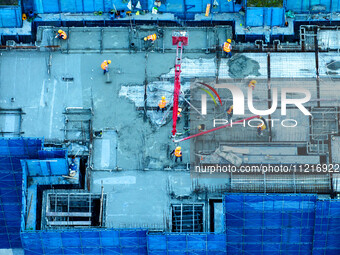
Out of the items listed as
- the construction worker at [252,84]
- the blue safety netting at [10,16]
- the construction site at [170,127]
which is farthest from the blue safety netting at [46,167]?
the construction worker at [252,84]

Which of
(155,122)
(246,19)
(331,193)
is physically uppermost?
(246,19)

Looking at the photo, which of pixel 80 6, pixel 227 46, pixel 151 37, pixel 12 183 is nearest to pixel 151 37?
pixel 151 37

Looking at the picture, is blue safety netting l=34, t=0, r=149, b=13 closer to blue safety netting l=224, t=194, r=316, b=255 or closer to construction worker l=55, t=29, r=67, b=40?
construction worker l=55, t=29, r=67, b=40

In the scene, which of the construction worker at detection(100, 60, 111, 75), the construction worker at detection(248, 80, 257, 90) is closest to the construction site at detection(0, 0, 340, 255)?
the construction worker at detection(248, 80, 257, 90)

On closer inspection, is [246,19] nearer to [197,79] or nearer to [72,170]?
[197,79]

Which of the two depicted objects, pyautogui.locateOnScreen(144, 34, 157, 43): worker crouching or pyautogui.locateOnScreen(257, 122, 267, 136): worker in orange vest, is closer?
pyautogui.locateOnScreen(257, 122, 267, 136): worker in orange vest

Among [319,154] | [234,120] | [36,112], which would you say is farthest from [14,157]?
[319,154]

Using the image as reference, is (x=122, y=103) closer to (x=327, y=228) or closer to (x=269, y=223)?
(x=269, y=223)
